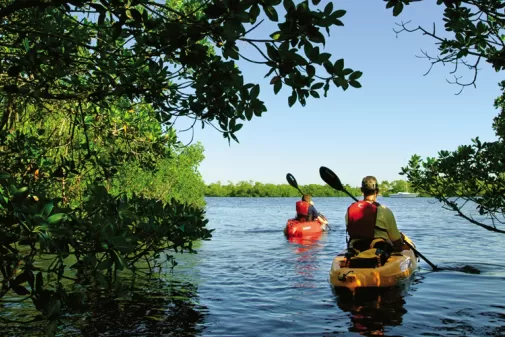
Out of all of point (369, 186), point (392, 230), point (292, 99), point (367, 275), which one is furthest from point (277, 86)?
point (392, 230)

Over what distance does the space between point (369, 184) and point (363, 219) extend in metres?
0.65

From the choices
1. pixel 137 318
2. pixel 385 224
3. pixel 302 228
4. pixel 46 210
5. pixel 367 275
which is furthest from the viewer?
pixel 302 228

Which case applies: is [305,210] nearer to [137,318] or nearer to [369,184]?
[369,184]

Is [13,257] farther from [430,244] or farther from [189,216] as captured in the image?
[430,244]

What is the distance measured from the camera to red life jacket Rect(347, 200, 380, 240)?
29.4ft

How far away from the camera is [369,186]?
912cm

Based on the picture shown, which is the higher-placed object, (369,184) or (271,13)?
(271,13)

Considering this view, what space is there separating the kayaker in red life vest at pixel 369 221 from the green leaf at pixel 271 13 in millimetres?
6227

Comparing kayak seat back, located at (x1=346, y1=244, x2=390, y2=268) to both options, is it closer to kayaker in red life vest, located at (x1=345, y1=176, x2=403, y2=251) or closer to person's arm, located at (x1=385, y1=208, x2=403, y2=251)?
kayaker in red life vest, located at (x1=345, y1=176, x2=403, y2=251)

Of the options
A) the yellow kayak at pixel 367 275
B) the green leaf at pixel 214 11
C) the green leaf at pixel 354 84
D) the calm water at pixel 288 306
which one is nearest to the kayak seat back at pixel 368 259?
the yellow kayak at pixel 367 275

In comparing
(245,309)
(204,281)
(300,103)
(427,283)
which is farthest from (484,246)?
(300,103)

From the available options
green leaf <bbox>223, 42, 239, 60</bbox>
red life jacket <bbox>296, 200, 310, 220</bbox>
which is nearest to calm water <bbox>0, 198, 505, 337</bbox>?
green leaf <bbox>223, 42, 239, 60</bbox>

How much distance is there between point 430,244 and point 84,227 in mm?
19362

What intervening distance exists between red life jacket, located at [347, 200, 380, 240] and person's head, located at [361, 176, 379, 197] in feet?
0.77
